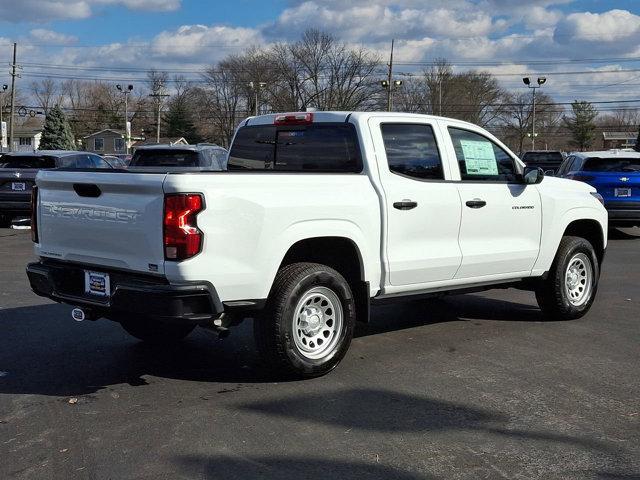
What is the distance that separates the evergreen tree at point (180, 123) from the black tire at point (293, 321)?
90.1 m

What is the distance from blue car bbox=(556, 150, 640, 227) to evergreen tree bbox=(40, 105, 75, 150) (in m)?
56.9

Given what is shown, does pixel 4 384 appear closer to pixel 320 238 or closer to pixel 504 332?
pixel 320 238

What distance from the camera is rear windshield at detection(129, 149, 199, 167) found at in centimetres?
1466

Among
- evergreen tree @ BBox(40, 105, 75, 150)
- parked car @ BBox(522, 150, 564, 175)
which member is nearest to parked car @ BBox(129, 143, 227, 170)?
parked car @ BBox(522, 150, 564, 175)

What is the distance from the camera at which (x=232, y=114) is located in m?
90.9

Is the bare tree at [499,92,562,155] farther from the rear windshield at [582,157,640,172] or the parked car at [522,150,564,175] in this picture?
the rear windshield at [582,157,640,172]

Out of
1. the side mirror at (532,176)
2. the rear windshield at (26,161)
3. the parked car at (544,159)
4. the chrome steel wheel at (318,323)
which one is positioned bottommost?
the chrome steel wheel at (318,323)

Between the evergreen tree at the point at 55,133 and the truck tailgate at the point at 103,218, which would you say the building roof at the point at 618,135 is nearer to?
the evergreen tree at the point at 55,133

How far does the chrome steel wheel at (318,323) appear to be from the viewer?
207 inches

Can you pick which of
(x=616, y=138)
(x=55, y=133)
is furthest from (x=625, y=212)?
(x=616, y=138)

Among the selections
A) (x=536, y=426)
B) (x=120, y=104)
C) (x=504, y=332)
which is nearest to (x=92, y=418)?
(x=536, y=426)

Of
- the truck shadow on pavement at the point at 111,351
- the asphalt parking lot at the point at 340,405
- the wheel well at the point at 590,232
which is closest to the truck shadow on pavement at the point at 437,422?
the asphalt parking lot at the point at 340,405

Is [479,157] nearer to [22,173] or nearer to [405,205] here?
[405,205]

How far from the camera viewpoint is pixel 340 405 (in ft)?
15.7
